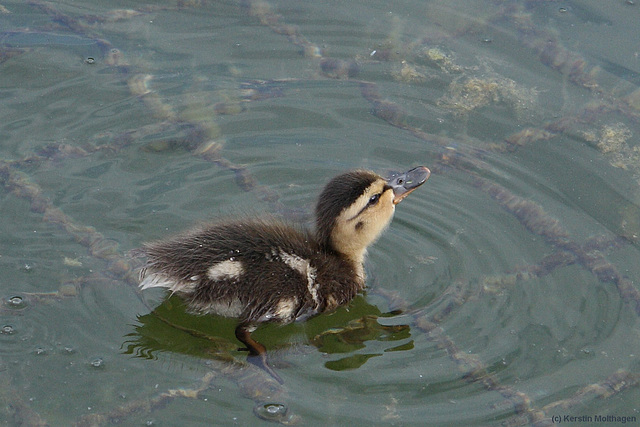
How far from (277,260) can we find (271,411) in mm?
900

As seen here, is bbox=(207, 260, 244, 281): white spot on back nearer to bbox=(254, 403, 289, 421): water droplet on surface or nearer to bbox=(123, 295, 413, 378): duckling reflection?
bbox=(123, 295, 413, 378): duckling reflection

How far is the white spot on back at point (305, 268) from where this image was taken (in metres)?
4.93

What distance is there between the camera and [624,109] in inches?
270

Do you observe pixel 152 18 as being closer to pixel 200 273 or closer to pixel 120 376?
pixel 200 273

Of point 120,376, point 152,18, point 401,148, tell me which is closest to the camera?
point 120,376

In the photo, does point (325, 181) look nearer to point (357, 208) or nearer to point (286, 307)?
point (357, 208)

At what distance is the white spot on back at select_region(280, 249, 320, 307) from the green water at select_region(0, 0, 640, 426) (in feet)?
0.69

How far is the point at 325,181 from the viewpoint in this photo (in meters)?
5.99

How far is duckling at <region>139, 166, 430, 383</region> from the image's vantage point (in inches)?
189

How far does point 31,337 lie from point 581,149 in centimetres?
409

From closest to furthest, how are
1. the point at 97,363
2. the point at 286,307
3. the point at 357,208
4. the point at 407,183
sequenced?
the point at 97,363 → the point at 286,307 → the point at 357,208 → the point at 407,183

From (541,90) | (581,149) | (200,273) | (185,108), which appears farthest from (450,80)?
(200,273)

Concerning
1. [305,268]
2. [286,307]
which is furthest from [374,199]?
[286,307]

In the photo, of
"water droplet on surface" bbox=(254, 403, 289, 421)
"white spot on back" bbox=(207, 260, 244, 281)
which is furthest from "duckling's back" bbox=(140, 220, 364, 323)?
"water droplet on surface" bbox=(254, 403, 289, 421)
